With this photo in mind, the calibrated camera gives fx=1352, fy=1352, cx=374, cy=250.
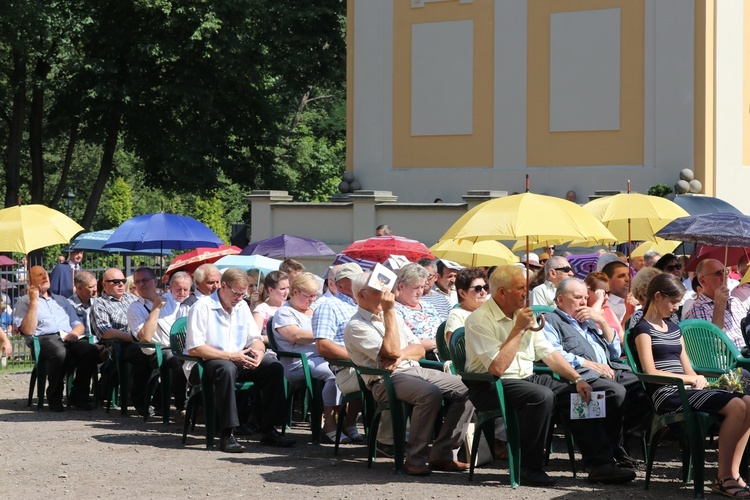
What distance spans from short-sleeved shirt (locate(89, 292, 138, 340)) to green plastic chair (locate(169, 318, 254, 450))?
5.36 ft

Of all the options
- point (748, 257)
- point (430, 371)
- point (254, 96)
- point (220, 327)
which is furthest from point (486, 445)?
point (254, 96)

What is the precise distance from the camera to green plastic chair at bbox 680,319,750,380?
10.1 meters

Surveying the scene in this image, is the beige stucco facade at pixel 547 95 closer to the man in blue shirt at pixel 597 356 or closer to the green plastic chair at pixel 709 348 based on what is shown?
the green plastic chair at pixel 709 348

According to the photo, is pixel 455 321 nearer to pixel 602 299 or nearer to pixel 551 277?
pixel 602 299

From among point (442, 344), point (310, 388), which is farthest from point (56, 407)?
point (442, 344)

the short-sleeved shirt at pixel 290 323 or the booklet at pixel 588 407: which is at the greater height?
the short-sleeved shirt at pixel 290 323

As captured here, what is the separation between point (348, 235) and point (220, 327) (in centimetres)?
1700

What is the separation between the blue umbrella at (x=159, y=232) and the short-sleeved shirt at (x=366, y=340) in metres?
6.94

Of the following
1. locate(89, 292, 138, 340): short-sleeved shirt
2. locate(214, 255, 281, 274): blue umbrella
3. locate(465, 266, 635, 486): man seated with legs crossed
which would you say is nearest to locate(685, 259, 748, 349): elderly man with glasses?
locate(465, 266, 635, 486): man seated with legs crossed

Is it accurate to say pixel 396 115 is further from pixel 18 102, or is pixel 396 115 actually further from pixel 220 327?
pixel 220 327

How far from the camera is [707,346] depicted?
10.2 metres

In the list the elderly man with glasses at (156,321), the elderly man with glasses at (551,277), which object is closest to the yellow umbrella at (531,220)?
the elderly man with glasses at (551,277)

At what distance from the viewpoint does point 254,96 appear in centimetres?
3525

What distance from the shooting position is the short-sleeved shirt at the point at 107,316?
1348 cm
